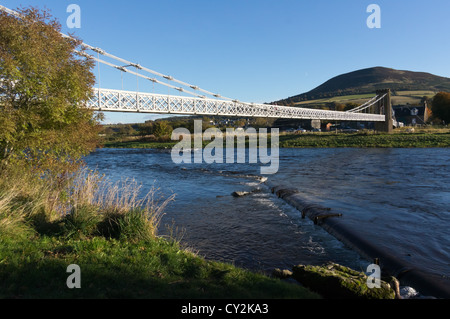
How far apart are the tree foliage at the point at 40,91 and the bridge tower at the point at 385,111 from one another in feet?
213

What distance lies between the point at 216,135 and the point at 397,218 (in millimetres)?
58024

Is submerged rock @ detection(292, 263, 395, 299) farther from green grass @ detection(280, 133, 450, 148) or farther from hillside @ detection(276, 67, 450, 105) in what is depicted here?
hillside @ detection(276, 67, 450, 105)

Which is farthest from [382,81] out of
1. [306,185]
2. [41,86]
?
[41,86]

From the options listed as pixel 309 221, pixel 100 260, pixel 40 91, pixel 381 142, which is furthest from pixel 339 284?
pixel 381 142

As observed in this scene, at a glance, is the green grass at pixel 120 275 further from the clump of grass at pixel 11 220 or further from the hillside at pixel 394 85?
the hillside at pixel 394 85

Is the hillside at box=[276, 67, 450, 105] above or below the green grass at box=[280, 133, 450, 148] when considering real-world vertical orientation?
above

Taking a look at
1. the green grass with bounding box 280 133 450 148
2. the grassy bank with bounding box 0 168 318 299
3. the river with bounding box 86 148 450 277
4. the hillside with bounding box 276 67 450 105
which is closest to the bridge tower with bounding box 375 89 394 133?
the green grass with bounding box 280 133 450 148

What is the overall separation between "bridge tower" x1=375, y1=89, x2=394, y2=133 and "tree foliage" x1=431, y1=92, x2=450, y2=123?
11.6 metres

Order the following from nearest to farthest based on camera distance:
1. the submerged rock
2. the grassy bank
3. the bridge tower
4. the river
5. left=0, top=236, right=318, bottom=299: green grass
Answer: left=0, top=236, right=318, bottom=299: green grass, the grassy bank, the submerged rock, the river, the bridge tower

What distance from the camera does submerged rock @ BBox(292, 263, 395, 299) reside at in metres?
5.12

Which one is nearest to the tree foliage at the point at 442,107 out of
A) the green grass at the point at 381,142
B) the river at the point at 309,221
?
the green grass at the point at 381,142

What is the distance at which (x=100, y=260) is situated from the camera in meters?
5.48

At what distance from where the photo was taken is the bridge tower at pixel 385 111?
6831 centimetres

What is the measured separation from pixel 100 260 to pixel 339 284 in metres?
3.92
